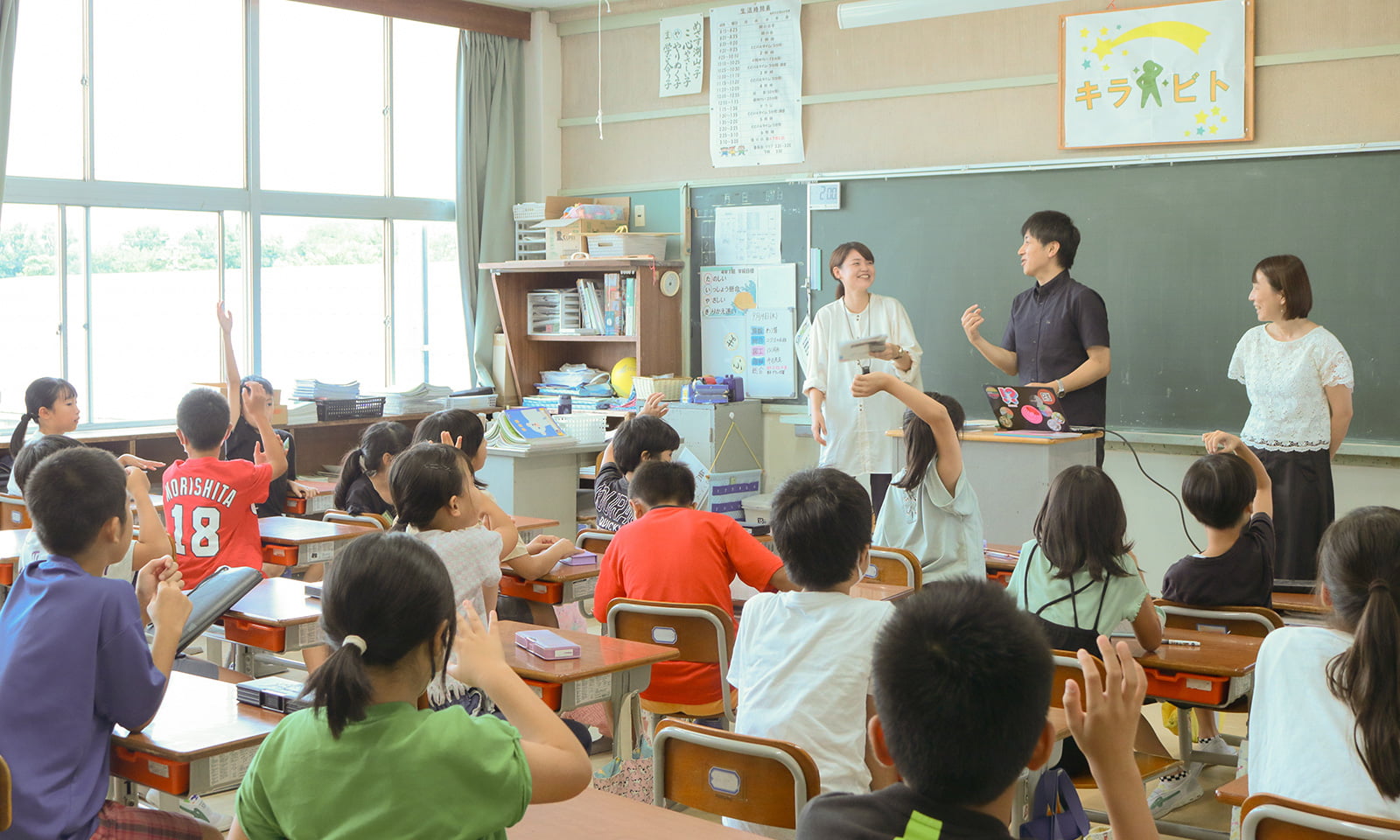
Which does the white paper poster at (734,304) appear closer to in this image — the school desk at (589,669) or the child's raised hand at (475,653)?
the school desk at (589,669)

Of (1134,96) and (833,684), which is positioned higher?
(1134,96)

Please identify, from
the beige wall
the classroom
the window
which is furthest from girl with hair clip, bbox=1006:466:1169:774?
the window

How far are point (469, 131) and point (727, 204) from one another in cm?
164

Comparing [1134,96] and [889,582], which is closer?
[889,582]

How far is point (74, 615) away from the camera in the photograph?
76.8 inches

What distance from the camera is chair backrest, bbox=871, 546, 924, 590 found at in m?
3.28

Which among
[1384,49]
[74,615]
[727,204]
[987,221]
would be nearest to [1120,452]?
[987,221]

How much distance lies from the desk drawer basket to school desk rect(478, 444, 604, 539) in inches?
28.9

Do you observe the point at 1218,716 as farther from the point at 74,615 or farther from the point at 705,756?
the point at 74,615

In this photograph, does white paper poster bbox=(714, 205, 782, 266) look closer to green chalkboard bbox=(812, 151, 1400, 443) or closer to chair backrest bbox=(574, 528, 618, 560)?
green chalkboard bbox=(812, 151, 1400, 443)

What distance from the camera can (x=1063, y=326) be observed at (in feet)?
15.5

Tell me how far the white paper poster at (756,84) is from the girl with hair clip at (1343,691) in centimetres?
484

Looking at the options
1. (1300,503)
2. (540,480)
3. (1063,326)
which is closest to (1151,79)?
(1063,326)

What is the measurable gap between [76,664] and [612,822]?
89 cm
